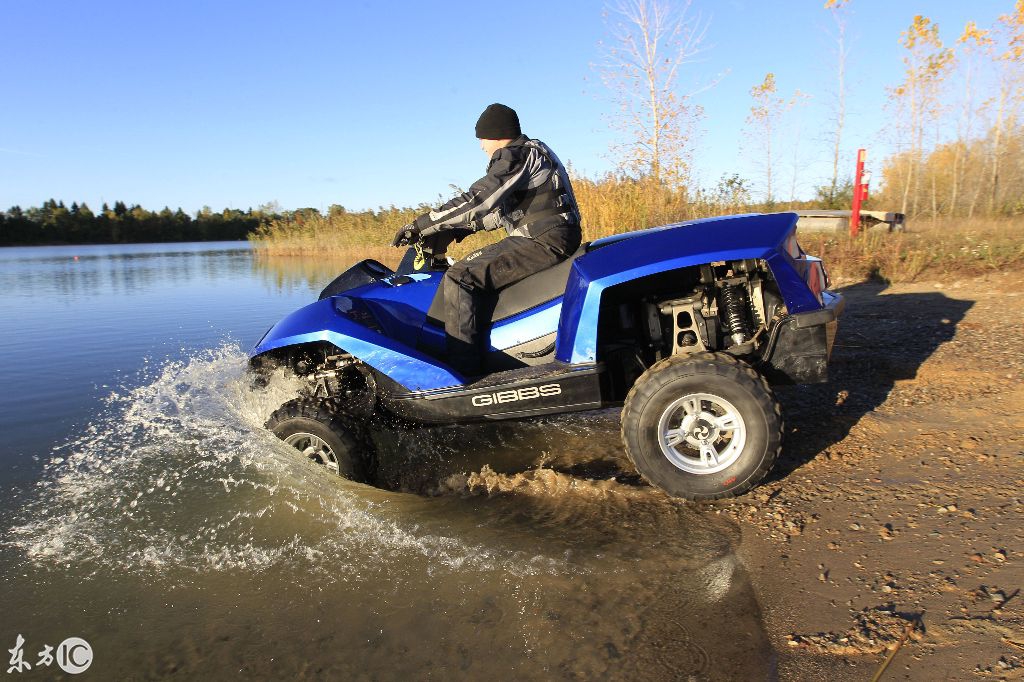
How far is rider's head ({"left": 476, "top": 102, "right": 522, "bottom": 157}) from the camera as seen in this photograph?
400cm

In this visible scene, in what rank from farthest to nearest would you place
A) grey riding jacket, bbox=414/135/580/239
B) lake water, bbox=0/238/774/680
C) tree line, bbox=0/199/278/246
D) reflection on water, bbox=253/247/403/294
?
tree line, bbox=0/199/278/246 → reflection on water, bbox=253/247/403/294 → grey riding jacket, bbox=414/135/580/239 → lake water, bbox=0/238/774/680

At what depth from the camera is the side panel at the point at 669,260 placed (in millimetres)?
3178

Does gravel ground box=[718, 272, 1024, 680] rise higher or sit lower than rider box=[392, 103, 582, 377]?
lower

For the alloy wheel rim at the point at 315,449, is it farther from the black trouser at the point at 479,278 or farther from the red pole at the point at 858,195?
the red pole at the point at 858,195

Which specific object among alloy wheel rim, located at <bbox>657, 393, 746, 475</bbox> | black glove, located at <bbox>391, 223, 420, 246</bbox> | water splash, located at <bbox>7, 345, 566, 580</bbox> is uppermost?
black glove, located at <bbox>391, 223, 420, 246</bbox>

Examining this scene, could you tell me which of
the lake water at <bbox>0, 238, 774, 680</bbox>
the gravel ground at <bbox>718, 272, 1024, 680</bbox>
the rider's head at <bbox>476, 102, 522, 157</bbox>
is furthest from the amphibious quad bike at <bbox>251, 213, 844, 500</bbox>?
the rider's head at <bbox>476, 102, 522, 157</bbox>

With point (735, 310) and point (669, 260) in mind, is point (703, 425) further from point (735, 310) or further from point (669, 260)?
point (669, 260)

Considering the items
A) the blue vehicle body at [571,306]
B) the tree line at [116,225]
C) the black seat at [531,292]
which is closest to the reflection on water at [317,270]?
the blue vehicle body at [571,306]

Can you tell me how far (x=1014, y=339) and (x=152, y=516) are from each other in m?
6.25

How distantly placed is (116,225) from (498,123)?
224 ft

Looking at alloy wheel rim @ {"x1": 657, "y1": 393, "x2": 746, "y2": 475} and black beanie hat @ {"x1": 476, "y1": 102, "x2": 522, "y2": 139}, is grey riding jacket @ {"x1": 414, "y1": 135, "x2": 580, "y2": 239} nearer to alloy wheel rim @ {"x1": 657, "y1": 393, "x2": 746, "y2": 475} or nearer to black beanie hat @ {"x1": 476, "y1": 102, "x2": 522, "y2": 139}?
black beanie hat @ {"x1": 476, "y1": 102, "x2": 522, "y2": 139}

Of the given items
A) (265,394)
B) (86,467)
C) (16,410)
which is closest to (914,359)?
(265,394)

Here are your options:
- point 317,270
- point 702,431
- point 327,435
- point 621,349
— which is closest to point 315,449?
point 327,435

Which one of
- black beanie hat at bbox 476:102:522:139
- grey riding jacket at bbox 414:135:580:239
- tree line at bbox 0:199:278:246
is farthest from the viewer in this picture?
tree line at bbox 0:199:278:246
